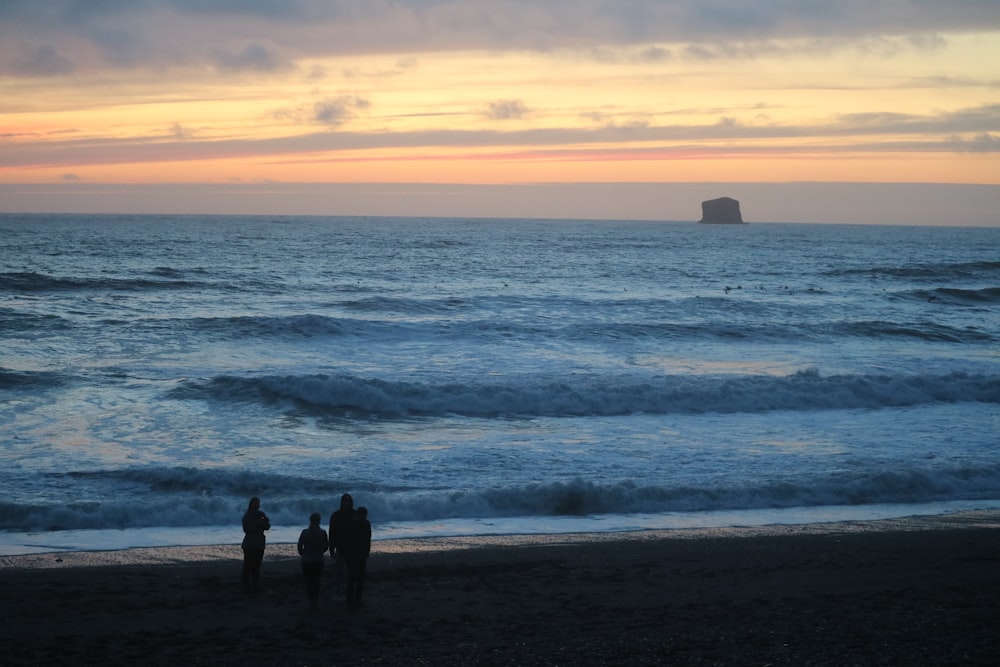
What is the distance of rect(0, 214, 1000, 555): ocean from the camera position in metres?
13.4

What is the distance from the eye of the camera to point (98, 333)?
94.6 feet

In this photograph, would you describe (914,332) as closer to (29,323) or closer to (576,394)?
(576,394)

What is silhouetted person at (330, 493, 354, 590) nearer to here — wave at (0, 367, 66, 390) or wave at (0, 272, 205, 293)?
wave at (0, 367, 66, 390)

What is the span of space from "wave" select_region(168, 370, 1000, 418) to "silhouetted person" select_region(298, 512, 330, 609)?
37.1 feet

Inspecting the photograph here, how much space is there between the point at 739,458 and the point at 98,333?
21.0m

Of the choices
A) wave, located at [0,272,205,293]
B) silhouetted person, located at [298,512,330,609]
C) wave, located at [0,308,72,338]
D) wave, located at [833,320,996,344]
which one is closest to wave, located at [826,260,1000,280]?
wave, located at [833,320,996,344]

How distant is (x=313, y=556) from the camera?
29.7 feet

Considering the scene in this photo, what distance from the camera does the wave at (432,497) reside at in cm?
1252

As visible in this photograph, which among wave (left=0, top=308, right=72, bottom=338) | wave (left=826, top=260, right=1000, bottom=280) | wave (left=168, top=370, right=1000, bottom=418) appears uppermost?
wave (left=826, top=260, right=1000, bottom=280)

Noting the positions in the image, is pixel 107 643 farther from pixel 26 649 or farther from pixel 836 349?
pixel 836 349

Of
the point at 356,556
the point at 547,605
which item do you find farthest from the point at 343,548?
the point at 547,605

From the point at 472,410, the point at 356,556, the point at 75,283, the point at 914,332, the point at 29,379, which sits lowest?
the point at 356,556

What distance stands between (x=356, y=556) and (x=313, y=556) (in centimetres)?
43

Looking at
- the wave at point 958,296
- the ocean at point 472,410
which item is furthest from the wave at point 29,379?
the wave at point 958,296
